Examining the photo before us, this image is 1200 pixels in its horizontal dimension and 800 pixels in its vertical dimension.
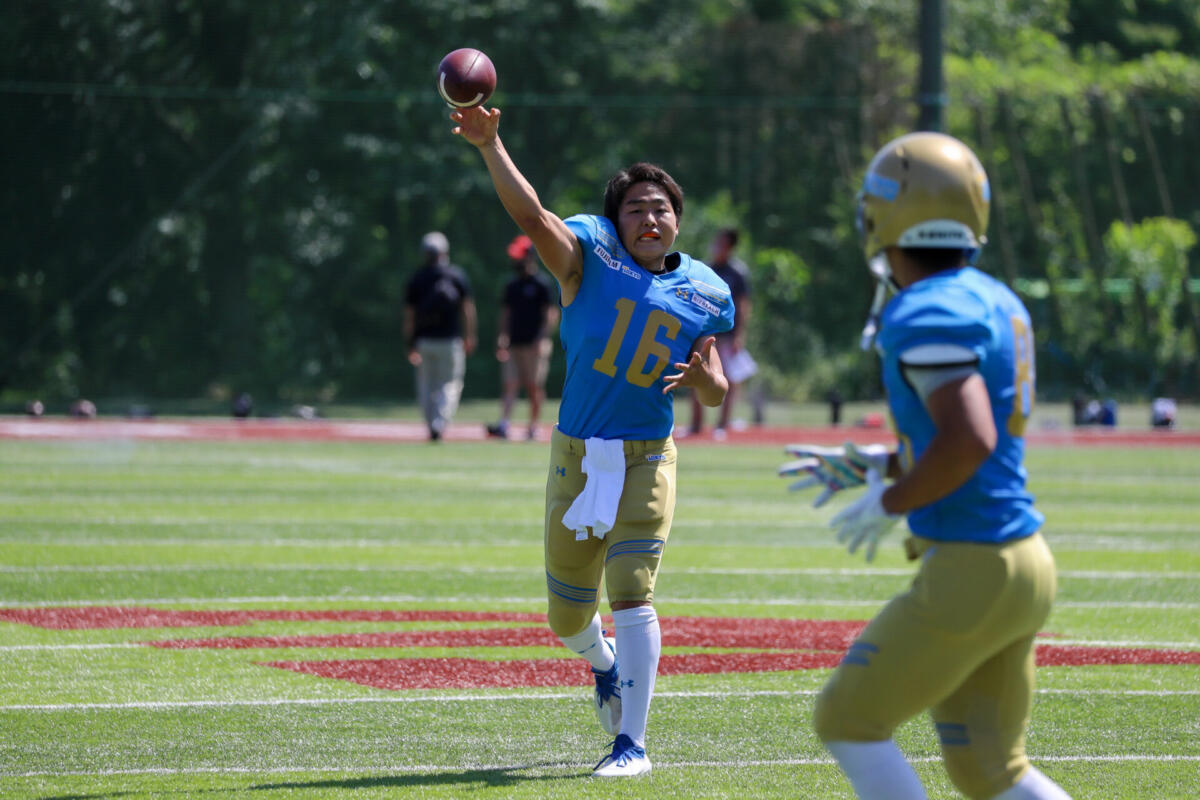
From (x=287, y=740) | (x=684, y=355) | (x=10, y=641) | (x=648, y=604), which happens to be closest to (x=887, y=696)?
(x=648, y=604)

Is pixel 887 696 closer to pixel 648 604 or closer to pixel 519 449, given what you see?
pixel 648 604

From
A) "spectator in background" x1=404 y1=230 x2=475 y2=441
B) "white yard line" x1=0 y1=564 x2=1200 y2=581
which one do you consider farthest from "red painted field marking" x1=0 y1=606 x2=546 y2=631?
"spectator in background" x1=404 y1=230 x2=475 y2=441

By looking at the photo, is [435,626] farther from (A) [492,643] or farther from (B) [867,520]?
(B) [867,520]

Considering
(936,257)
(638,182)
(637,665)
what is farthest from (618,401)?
(936,257)

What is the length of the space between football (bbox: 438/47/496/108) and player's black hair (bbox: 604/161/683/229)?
560 millimetres

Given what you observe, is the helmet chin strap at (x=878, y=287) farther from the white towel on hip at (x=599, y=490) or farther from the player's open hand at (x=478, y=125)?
the player's open hand at (x=478, y=125)

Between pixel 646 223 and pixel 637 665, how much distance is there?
1532 mm

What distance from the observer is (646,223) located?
5840 mm

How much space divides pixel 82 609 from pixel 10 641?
0.96 m

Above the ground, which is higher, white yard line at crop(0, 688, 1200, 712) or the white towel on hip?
the white towel on hip

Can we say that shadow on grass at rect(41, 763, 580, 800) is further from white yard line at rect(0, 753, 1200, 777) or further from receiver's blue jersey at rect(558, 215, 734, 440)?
receiver's blue jersey at rect(558, 215, 734, 440)

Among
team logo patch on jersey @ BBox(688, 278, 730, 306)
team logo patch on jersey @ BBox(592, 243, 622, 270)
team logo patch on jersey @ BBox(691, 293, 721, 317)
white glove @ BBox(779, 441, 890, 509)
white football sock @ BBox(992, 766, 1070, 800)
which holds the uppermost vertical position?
team logo patch on jersey @ BBox(592, 243, 622, 270)

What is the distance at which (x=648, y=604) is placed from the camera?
5633 mm

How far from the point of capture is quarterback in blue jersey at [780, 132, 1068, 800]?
3635 millimetres
